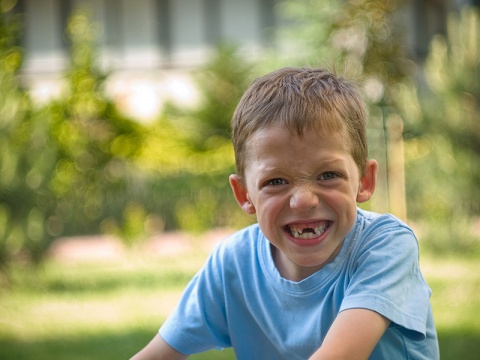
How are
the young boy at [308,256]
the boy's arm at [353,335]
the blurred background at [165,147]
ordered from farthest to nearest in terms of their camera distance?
the blurred background at [165,147]
the young boy at [308,256]
the boy's arm at [353,335]

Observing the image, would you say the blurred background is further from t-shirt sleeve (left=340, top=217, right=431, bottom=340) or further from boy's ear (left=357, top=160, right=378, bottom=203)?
t-shirt sleeve (left=340, top=217, right=431, bottom=340)

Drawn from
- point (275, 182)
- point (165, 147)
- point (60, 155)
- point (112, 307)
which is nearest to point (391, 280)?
point (275, 182)

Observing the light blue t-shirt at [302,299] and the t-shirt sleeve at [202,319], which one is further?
the t-shirt sleeve at [202,319]

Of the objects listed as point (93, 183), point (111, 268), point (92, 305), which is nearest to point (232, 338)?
point (92, 305)

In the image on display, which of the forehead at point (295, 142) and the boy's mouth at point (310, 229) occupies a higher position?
the forehead at point (295, 142)

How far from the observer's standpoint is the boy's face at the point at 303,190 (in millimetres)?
2143

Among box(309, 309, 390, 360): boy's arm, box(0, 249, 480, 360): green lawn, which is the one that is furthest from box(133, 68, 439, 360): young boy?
box(0, 249, 480, 360): green lawn

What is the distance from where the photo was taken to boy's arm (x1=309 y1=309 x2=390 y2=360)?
203 centimetres

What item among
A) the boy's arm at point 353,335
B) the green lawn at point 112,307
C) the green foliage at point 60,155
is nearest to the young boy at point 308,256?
the boy's arm at point 353,335

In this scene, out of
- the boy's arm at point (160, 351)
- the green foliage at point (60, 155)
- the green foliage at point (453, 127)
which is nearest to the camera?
the boy's arm at point (160, 351)

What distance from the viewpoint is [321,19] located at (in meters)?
14.2

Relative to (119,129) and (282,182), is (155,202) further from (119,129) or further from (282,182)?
(282,182)

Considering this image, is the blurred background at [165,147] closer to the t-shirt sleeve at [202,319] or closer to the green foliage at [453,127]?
the green foliage at [453,127]

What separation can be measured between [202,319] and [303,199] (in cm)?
54
